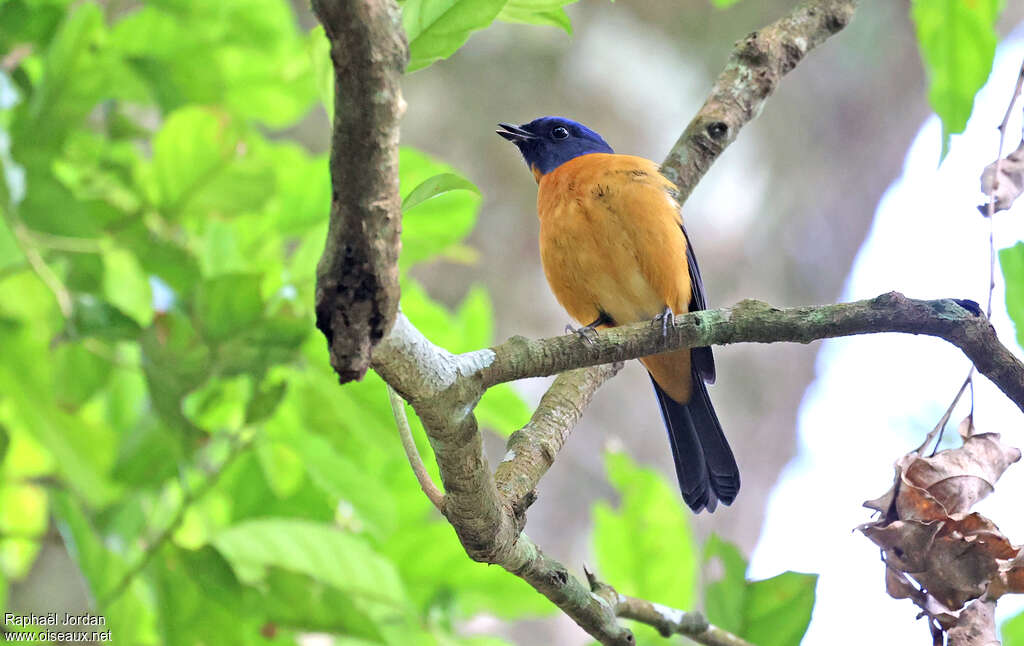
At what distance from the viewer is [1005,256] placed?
7.04 ft

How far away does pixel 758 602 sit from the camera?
234cm

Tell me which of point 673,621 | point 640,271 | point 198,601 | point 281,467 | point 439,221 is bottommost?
point 198,601

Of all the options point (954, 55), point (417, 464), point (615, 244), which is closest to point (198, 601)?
point (417, 464)

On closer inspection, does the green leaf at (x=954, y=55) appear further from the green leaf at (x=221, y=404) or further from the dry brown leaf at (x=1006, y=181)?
the green leaf at (x=221, y=404)


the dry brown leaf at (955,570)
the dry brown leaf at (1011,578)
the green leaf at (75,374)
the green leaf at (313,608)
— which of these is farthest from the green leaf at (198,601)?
the dry brown leaf at (1011,578)

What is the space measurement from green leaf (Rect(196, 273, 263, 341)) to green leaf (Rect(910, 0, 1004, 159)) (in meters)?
1.90

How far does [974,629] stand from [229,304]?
2001 millimetres

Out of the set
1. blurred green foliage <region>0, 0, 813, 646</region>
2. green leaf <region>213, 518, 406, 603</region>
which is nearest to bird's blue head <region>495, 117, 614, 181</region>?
blurred green foliage <region>0, 0, 813, 646</region>

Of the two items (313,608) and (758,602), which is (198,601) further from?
(758,602)

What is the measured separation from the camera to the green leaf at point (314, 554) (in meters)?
2.56

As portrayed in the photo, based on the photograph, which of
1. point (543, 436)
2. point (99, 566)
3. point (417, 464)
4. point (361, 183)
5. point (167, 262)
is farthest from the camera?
point (167, 262)

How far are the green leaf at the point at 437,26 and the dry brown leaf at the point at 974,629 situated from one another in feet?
4.73

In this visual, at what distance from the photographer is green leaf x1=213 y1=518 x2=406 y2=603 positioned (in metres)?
2.56

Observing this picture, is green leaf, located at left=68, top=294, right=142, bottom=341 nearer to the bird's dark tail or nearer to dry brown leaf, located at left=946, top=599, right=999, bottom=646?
the bird's dark tail
